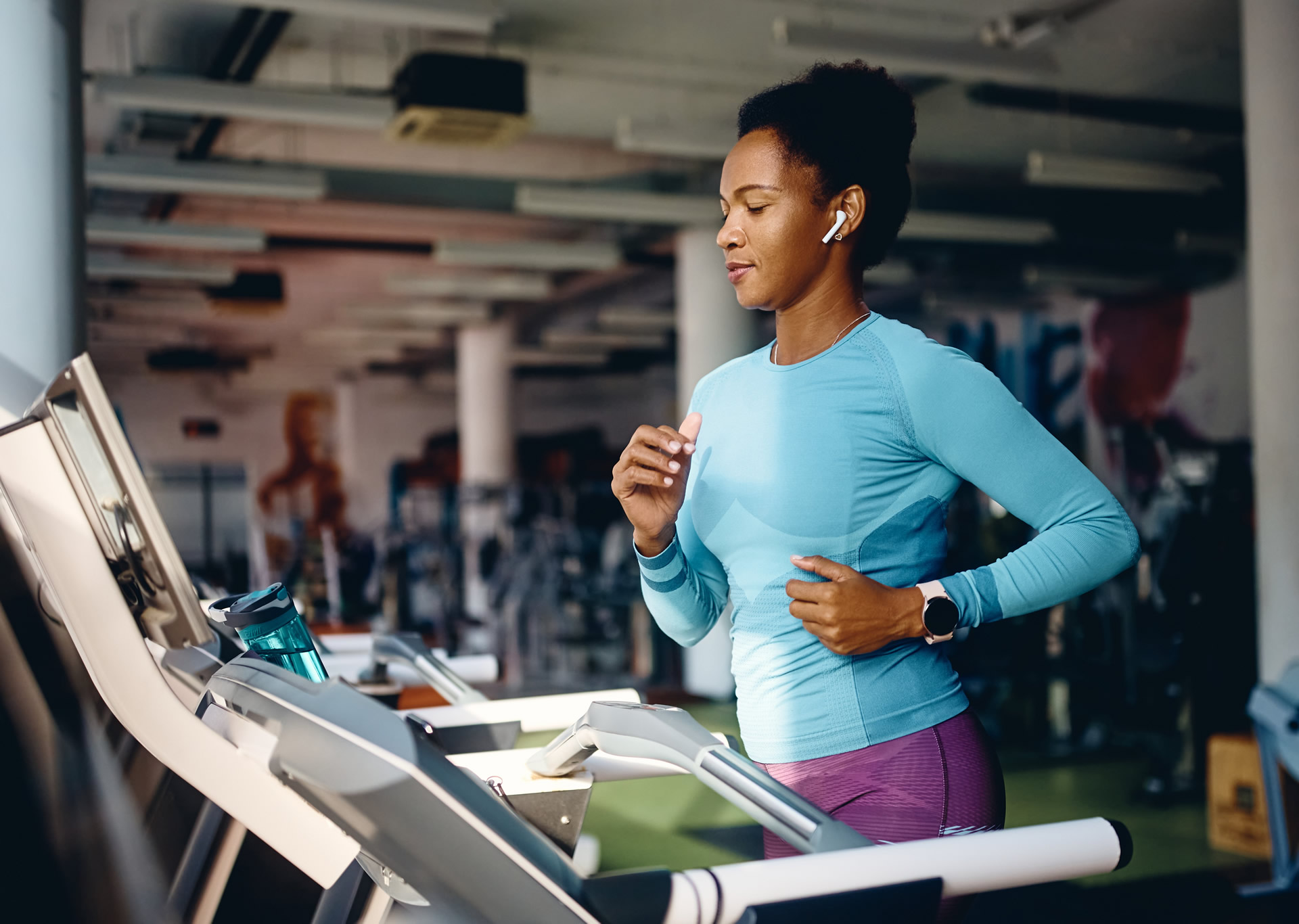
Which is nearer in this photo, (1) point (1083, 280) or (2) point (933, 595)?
(2) point (933, 595)

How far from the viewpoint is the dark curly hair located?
1.02 meters

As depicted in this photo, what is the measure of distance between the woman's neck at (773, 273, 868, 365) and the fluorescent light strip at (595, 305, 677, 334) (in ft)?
31.8

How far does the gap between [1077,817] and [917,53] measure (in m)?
2.96

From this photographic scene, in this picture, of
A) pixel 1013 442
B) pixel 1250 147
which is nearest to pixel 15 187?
pixel 1013 442

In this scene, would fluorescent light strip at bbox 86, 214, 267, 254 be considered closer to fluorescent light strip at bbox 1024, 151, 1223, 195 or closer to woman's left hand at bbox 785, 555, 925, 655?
fluorescent light strip at bbox 1024, 151, 1223, 195

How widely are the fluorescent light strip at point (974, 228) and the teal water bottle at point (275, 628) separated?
5981 millimetres

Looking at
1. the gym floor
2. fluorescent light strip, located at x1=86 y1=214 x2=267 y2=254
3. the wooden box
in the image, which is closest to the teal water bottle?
the gym floor

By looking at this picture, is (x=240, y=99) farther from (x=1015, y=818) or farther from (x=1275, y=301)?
(x=1015, y=818)

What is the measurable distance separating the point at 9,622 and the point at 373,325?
1091 centimetres

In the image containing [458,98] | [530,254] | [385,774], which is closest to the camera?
[385,774]

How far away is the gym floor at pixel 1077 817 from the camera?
10.8ft

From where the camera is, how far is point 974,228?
23.2 feet

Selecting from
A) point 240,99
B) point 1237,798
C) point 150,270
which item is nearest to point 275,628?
point 1237,798

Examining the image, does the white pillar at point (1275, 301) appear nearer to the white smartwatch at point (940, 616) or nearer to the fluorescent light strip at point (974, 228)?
the fluorescent light strip at point (974, 228)
